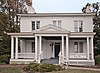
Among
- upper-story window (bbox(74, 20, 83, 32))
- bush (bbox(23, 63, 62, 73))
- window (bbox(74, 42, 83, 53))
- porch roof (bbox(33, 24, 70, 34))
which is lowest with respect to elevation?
bush (bbox(23, 63, 62, 73))

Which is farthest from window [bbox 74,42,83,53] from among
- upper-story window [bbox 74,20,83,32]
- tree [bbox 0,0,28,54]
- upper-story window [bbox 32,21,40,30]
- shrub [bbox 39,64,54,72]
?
tree [bbox 0,0,28,54]

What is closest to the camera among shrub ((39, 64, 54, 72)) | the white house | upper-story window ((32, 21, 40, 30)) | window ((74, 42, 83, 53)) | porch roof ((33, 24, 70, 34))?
shrub ((39, 64, 54, 72))

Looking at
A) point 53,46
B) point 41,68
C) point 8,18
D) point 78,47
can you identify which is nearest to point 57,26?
point 53,46

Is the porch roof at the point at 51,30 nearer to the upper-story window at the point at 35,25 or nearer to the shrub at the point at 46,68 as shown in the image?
the upper-story window at the point at 35,25

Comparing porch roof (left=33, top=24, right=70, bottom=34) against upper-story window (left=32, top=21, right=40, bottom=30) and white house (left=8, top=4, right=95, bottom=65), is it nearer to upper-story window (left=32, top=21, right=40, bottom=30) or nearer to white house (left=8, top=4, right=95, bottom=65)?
white house (left=8, top=4, right=95, bottom=65)

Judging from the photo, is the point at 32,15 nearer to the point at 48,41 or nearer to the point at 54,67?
the point at 48,41

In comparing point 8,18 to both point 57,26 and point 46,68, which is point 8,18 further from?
point 46,68

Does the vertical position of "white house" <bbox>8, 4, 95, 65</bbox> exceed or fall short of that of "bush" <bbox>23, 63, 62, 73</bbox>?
it exceeds it

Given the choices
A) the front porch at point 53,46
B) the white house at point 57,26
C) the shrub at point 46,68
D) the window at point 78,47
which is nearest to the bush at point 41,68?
the shrub at point 46,68

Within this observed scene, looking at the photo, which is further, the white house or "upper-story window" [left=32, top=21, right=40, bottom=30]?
"upper-story window" [left=32, top=21, right=40, bottom=30]

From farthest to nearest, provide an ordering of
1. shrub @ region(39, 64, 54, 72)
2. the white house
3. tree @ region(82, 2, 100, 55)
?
tree @ region(82, 2, 100, 55) → the white house → shrub @ region(39, 64, 54, 72)

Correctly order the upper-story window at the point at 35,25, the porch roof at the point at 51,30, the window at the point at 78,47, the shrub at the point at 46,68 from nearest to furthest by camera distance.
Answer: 1. the shrub at the point at 46,68
2. the porch roof at the point at 51,30
3. the window at the point at 78,47
4. the upper-story window at the point at 35,25

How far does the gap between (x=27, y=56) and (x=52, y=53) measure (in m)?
4.16

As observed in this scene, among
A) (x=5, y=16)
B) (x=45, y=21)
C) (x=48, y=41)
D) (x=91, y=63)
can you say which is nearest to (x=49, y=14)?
(x=45, y=21)
